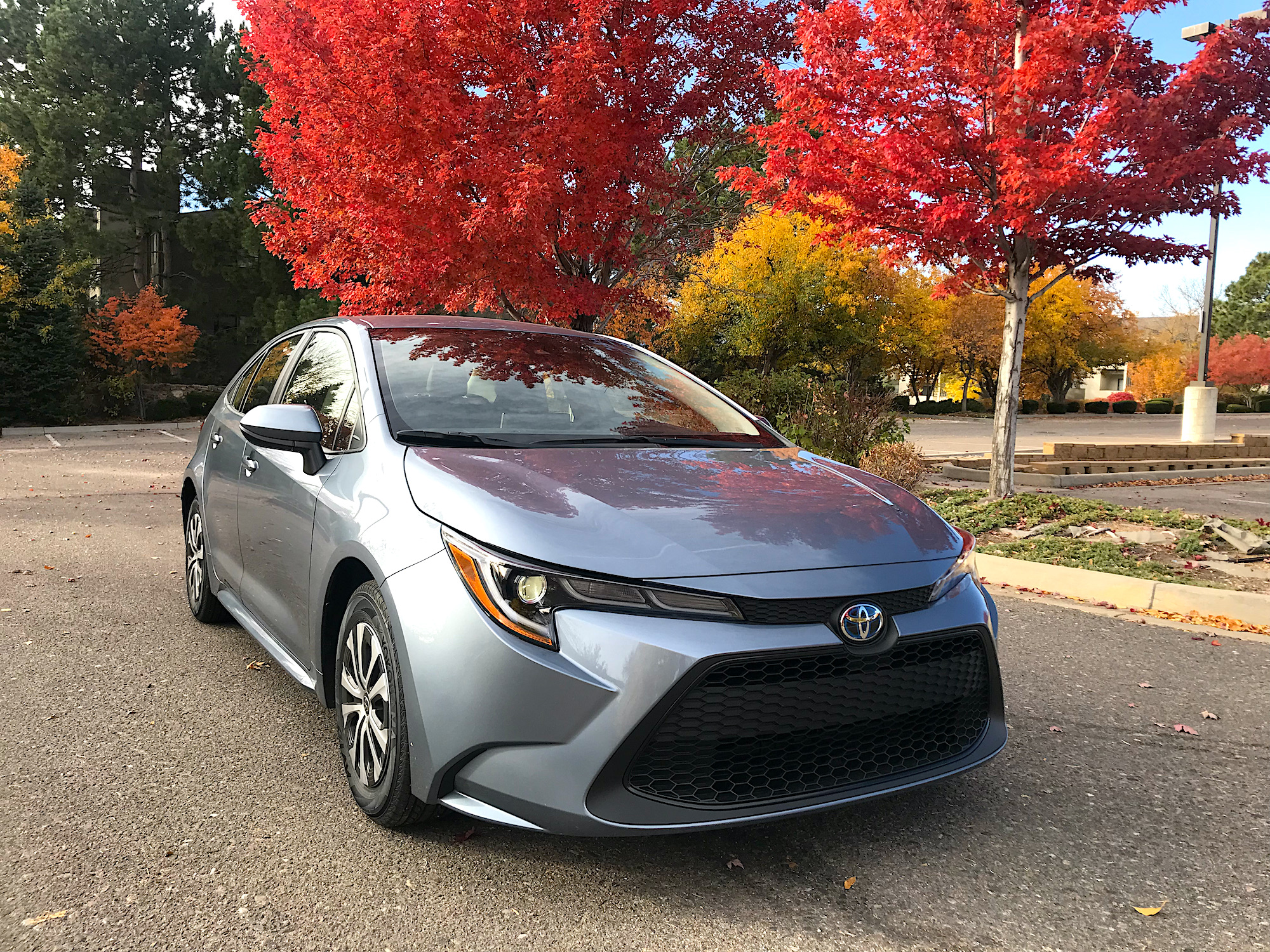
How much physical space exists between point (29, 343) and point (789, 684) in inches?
1053

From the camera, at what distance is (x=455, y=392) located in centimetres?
362

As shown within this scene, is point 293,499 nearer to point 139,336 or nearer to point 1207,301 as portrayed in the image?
point 1207,301

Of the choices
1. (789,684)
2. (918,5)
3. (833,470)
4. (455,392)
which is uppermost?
(918,5)

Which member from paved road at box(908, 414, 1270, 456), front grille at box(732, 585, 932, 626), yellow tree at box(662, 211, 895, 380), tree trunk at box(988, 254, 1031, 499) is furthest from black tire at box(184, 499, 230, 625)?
yellow tree at box(662, 211, 895, 380)

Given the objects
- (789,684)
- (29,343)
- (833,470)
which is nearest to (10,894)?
(789,684)

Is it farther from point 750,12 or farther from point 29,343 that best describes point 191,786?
point 29,343

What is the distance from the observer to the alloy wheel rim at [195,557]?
5129mm

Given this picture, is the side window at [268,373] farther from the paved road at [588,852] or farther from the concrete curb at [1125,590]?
the concrete curb at [1125,590]

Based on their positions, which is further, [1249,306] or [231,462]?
[1249,306]

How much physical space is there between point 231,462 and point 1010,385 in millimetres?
7726

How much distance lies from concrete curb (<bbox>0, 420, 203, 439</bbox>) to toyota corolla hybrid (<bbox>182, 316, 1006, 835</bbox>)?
70.9 ft

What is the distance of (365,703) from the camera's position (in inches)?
117

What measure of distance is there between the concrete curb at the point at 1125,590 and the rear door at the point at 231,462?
4348 mm

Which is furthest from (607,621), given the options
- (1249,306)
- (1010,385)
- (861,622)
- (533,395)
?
(1249,306)
